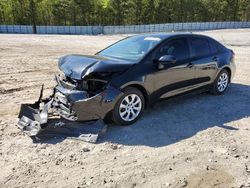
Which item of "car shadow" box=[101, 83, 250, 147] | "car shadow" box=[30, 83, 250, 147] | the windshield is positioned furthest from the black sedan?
"car shadow" box=[101, 83, 250, 147]

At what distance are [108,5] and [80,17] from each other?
18.6 feet

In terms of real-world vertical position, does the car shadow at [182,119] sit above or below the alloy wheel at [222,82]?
below

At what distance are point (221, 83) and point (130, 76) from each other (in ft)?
10.6

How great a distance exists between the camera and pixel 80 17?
57.6 m

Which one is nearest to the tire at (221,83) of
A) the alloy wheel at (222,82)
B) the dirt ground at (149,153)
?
the alloy wheel at (222,82)

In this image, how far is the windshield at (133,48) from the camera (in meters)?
6.04

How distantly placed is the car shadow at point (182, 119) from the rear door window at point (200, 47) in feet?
3.51

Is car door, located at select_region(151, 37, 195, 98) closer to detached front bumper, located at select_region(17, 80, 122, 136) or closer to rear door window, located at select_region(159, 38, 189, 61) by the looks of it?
rear door window, located at select_region(159, 38, 189, 61)

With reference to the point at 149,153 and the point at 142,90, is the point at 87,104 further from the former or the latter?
the point at 149,153

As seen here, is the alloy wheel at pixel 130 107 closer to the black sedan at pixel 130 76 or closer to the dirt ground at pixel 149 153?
the black sedan at pixel 130 76

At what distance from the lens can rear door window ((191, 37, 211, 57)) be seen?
692 cm

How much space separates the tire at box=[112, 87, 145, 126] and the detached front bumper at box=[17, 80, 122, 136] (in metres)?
0.15

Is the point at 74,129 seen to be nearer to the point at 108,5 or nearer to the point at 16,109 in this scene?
the point at 16,109

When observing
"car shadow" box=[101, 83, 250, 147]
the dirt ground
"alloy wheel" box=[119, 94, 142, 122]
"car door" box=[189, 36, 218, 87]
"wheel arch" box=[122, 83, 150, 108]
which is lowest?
the dirt ground
